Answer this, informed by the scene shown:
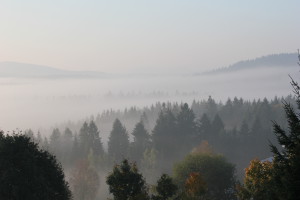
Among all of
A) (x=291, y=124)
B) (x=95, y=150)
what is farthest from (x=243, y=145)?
(x=291, y=124)

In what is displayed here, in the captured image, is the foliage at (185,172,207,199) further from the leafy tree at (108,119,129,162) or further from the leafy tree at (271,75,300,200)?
the leafy tree at (108,119,129,162)

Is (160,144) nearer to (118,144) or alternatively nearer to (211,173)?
(118,144)

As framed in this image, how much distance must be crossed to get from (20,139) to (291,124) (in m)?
25.9

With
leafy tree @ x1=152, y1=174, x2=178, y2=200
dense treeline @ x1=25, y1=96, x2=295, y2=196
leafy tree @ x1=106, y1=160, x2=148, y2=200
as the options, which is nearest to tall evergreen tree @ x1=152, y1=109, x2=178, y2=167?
dense treeline @ x1=25, y1=96, x2=295, y2=196

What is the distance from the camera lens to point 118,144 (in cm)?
11838

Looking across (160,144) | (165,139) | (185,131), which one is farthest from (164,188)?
(185,131)

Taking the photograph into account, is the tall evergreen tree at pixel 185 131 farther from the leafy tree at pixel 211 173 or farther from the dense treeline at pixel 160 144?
the leafy tree at pixel 211 173

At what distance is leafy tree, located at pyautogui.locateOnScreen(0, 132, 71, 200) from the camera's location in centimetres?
3216

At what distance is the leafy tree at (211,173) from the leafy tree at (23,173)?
32.4m

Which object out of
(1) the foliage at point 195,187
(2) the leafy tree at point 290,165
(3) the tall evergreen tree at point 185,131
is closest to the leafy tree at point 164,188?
(1) the foliage at point 195,187

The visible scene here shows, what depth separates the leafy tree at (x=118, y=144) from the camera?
114812mm

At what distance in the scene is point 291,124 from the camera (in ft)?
55.0

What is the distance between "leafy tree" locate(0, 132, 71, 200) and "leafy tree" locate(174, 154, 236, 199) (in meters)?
32.4

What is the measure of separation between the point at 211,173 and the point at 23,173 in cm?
3877
